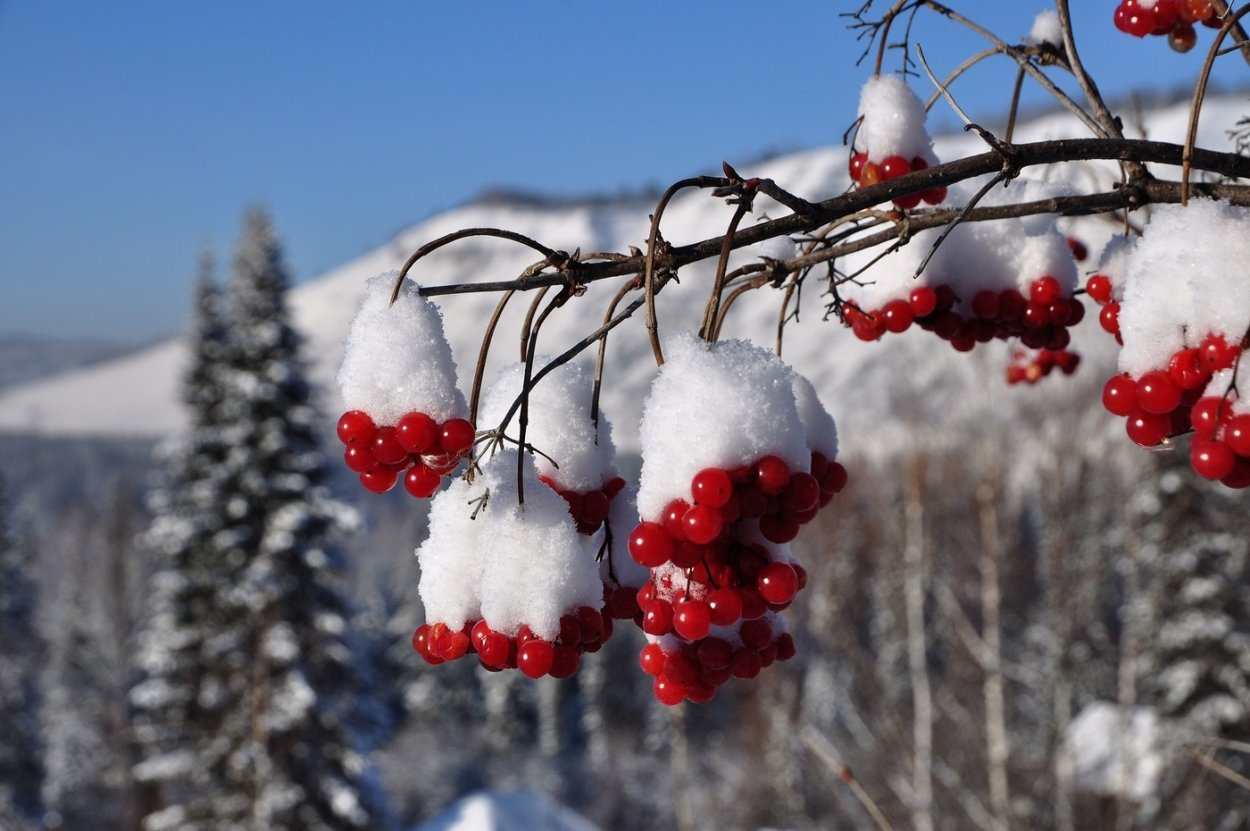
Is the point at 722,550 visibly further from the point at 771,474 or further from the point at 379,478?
the point at 379,478

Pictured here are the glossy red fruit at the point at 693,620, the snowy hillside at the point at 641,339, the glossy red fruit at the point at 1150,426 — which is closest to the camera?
the glossy red fruit at the point at 693,620

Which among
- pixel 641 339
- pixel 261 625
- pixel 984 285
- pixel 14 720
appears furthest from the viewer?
pixel 641 339

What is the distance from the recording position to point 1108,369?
14102mm

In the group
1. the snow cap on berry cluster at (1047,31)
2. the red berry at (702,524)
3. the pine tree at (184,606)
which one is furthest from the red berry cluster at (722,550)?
the pine tree at (184,606)

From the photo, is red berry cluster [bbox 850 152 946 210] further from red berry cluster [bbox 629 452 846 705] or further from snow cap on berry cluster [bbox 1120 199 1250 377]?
red berry cluster [bbox 629 452 846 705]

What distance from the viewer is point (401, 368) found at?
1.47m

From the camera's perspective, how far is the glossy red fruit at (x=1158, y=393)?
1341 mm

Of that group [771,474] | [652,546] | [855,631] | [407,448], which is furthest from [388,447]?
[855,631]

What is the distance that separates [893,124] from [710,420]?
3.75 ft

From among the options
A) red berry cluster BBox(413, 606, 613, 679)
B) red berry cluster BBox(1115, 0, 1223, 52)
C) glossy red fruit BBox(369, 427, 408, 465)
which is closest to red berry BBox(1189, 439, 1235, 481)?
red berry cluster BBox(413, 606, 613, 679)

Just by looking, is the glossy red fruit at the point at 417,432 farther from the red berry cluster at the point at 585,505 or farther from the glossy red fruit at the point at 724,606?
the glossy red fruit at the point at 724,606

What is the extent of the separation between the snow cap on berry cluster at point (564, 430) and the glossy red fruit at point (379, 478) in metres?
0.20

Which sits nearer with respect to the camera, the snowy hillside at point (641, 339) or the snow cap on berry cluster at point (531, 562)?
the snow cap on berry cluster at point (531, 562)

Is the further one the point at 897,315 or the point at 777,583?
the point at 897,315
